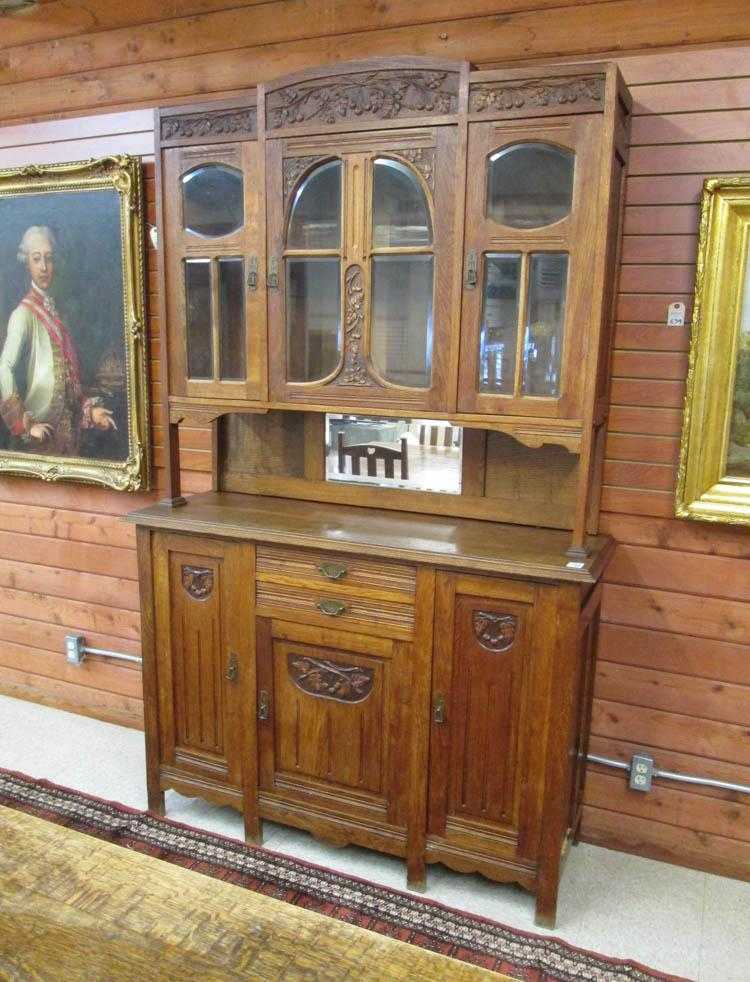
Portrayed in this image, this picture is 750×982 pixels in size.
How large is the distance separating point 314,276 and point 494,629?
1076 millimetres

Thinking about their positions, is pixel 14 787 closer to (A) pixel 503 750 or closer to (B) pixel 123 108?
(A) pixel 503 750

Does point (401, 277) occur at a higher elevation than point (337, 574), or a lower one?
higher

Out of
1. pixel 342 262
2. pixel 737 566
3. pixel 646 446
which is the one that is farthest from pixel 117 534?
pixel 737 566

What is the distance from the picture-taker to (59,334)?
2783mm

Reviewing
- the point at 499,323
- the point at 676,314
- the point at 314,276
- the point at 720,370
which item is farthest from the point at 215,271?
the point at 720,370

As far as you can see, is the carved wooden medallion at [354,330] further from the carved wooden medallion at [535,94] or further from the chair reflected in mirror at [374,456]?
the carved wooden medallion at [535,94]

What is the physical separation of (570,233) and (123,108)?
1.71 m

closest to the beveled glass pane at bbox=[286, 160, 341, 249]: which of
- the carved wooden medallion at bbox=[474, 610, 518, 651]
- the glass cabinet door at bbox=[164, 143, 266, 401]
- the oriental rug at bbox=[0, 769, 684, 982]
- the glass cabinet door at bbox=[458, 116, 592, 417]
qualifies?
the glass cabinet door at bbox=[164, 143, 266, 401]

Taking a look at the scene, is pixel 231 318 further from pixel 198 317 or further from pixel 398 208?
pixel 398 208

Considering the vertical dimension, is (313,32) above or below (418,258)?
above

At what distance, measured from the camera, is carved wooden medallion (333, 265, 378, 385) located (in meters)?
2.01

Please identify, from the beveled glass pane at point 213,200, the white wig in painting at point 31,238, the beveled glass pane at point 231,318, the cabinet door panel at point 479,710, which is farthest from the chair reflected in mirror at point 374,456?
the white wig in painting at point 31,238

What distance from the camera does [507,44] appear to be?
2072 millimetres

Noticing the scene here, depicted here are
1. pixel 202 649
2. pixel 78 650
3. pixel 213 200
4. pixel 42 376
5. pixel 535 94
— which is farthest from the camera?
pixel 78 650
